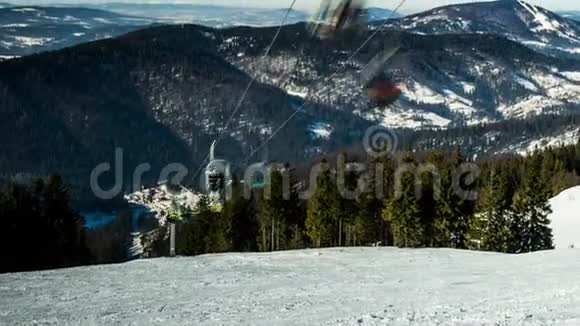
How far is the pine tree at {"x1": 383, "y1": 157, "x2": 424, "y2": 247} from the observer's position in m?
43.1

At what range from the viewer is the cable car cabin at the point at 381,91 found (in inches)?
323

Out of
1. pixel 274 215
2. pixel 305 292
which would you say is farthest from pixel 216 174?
pixel 274 215

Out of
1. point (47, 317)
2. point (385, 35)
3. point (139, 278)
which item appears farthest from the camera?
point (139, 278)

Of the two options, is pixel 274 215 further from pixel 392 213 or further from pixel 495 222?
pixel 495 222

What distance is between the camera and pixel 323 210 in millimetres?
46062

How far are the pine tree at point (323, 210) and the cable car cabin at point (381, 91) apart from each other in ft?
122

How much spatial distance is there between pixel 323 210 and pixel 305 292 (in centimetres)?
2783

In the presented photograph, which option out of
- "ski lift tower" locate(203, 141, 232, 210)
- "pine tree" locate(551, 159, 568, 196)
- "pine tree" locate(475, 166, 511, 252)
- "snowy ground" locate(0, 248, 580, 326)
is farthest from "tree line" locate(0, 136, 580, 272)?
"pine tree" locate(551, 159, 568, 196)

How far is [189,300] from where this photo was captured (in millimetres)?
17125

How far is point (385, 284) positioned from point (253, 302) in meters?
4.96

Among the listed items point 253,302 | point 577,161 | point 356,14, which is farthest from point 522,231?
point 577,161

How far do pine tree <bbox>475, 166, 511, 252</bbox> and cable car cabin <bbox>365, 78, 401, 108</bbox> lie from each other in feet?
116

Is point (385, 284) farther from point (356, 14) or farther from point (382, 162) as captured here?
point (382, 162)

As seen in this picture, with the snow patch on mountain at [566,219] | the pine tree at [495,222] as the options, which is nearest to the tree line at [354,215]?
the pine tree at [495,222]
